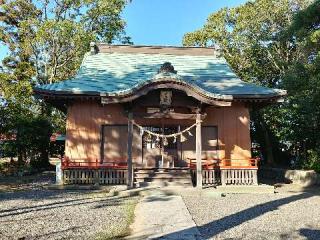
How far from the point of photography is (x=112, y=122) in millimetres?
16953

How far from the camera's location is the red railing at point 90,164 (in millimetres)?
15406

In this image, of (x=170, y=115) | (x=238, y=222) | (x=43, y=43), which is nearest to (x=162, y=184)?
(x=170, y=115)

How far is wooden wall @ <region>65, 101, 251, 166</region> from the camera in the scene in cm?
1684

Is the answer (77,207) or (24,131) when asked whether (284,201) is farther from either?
(24,131)

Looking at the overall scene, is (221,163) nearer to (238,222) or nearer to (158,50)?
(158,50)

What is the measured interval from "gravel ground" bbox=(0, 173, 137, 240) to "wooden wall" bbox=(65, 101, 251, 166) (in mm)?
3241

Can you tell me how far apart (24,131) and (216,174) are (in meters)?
12.8

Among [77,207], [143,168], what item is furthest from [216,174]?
[77,207]

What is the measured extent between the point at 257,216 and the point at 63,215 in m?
4.68

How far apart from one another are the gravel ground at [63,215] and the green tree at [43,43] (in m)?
13.0

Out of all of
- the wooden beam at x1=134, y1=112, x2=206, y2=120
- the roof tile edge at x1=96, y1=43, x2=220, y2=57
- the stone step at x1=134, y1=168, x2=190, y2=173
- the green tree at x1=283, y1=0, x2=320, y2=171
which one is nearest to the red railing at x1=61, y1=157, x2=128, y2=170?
the stone step at x1=134, y1=168, x2=190, y2=173

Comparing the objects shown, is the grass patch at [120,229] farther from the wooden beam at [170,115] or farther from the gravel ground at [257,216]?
the wooden beam at [170,115]


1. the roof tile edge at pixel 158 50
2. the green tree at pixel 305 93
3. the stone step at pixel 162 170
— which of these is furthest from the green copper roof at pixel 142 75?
the stone step at pixel 162 170

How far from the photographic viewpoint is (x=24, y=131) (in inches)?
924
